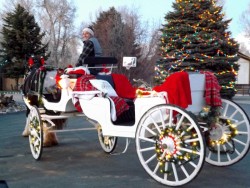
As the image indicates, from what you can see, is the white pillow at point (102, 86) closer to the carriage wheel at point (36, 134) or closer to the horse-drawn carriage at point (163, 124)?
the horse-drawn carriage at point (163, 124)

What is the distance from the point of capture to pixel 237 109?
551cm

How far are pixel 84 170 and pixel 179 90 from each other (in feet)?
6.41

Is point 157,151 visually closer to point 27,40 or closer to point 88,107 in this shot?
point 88,107

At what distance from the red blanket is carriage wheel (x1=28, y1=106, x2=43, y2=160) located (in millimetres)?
2441

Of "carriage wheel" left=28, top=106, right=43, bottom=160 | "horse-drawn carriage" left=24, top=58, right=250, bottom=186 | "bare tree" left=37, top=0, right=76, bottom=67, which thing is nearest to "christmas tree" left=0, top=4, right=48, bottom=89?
"bare tree" left=37, top=0, right=76, bottom=67

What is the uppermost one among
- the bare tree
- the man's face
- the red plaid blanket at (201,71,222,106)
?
the bare tree

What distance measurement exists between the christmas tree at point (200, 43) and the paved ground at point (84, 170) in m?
14.2

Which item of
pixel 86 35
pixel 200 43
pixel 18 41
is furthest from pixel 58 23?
pixel 86 35

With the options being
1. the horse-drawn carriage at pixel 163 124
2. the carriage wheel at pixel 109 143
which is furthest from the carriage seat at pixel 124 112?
the carriage wheel at pixel 109 143

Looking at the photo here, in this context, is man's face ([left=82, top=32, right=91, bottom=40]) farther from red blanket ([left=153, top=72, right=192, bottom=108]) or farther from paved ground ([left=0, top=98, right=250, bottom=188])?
red blanket ([left=153, top=72, right=192, bottom=108])

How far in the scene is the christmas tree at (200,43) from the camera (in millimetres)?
21125

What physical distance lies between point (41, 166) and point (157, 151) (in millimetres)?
2106

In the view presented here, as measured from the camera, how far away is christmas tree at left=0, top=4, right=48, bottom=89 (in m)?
35.6

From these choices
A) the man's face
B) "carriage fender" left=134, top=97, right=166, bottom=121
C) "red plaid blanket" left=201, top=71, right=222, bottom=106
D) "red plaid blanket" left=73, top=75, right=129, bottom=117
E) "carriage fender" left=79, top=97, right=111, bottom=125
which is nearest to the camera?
"carriage fender" left=134, top=97, right=166, bottom=121
